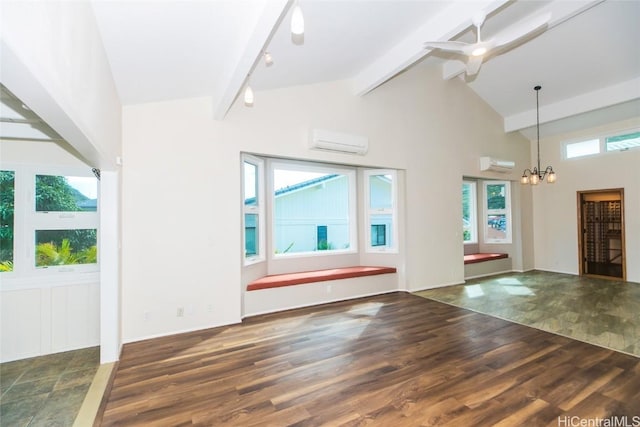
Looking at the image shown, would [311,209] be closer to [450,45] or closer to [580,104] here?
[450,45]

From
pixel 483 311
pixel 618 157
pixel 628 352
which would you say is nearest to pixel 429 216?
pixel 483 311

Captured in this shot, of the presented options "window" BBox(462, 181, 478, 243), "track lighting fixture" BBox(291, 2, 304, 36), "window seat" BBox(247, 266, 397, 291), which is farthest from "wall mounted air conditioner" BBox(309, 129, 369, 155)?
"window" BBox(462, 181, 478, 243)

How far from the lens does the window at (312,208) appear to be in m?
4.98

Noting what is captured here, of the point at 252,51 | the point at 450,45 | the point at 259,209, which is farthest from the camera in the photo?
the point at 259,209

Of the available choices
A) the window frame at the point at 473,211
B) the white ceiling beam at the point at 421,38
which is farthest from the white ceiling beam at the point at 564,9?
the window frame at the point at 473,211

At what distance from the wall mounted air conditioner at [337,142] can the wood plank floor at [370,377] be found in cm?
251

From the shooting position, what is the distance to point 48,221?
3.17 meters

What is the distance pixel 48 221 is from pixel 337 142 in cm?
365

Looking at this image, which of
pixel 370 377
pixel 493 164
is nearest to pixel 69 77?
pixel 370 377

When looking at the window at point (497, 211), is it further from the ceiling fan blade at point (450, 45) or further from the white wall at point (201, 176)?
the ceiling fan blade at point (450, 45)

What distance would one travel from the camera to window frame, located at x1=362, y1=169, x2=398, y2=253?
5402 millimetres

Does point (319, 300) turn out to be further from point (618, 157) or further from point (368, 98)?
point (618, 157)

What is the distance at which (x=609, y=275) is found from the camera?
21.2ft

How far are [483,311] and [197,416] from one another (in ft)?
12.7
